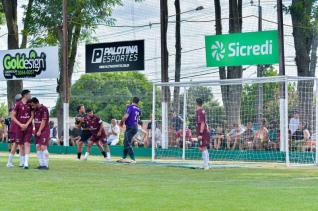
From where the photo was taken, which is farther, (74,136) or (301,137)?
(74,136)

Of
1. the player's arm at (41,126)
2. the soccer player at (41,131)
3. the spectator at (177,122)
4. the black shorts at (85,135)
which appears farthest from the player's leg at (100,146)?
the player's arm at (41,126)

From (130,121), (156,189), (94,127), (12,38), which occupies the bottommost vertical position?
(156,189)

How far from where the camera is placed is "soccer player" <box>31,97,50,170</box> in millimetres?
23688

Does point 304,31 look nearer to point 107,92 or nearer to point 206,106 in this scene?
point 206,106

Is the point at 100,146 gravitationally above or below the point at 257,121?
below

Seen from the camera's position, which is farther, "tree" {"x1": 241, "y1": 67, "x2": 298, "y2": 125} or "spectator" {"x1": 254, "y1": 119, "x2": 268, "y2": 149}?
"tree" {"x1": 241, "y1": 67, "x2": 298, "y2": 125}

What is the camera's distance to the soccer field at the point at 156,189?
13641mm

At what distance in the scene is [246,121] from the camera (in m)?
30.8

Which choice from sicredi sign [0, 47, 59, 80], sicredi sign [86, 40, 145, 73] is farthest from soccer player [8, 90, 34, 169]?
sicredi sign [0, 47, 59, 80]

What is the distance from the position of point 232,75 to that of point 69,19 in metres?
11.0

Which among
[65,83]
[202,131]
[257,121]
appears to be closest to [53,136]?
[65,83]

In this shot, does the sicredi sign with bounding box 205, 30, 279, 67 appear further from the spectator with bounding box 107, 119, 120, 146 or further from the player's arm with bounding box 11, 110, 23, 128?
the player's arm with bounding box 11, 110, 23, 128

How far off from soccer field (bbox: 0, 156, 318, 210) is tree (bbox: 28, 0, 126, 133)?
20.9m

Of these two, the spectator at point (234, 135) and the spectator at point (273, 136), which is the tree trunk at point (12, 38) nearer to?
the spectator at point (234, 135)
